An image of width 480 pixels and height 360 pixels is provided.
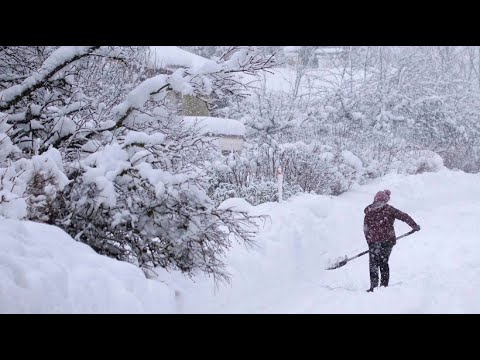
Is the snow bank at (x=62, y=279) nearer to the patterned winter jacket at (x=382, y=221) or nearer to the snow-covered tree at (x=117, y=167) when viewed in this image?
the snow-covered tree at (x=117, y=167)

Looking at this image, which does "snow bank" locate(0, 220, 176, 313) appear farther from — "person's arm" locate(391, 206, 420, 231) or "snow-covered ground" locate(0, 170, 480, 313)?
"person's arm" locate(391, 206, 420, 231)

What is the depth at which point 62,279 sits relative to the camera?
404cm

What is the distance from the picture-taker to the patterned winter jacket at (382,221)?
743 cm

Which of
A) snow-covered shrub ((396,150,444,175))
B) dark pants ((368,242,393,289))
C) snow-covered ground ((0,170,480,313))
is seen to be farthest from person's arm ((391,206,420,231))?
snow-covered shrub ((396,150,444,175))

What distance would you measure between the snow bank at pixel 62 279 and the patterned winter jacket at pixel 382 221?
3425 mm

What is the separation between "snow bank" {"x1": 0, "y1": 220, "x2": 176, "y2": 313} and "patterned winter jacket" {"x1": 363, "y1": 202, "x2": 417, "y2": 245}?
135 inches

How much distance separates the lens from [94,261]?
15.4 ft

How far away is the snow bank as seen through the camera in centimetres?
372

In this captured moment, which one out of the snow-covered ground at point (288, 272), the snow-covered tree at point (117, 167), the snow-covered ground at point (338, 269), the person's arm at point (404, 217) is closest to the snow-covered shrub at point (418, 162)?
the snow-covered ground at point (288, 272)

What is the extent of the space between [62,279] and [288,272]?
16.7 ft

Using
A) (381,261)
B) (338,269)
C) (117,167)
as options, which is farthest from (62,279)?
(338,269)

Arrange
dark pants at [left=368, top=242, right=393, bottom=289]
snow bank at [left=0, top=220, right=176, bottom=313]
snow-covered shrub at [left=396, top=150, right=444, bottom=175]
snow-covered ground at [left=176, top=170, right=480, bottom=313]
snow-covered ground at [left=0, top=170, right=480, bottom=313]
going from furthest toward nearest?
snow-covered shrub at [left=396, top=150, right=444, bottom=175] → dark pants at [left=368, top=242, right=393, bottom=289] → snow-covered ground at [left=176, top=170, right=480, bottom=313] → snow-covered ground at [left=0, top=170, right=480, bottom=313] → snow bank at [left=0, top=220, right=176, bottom=313]
